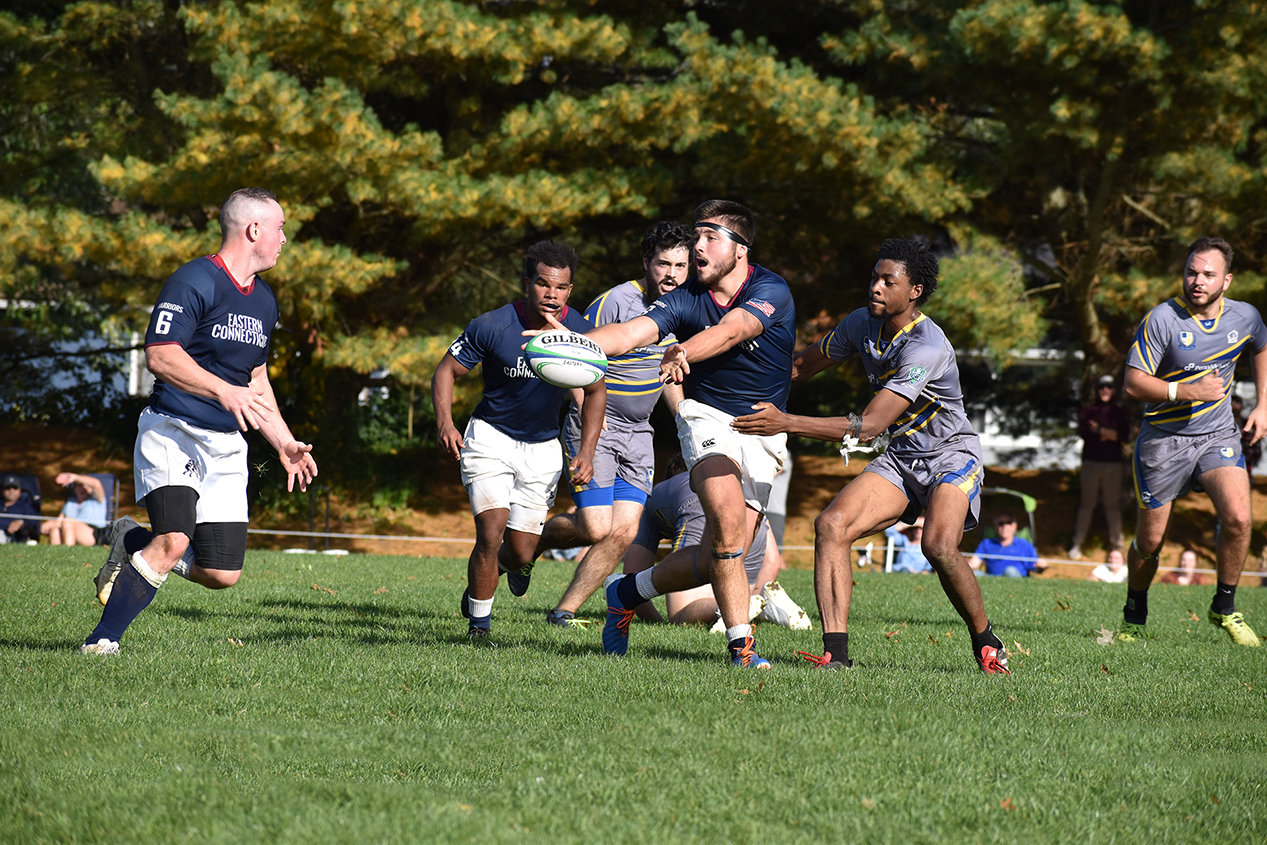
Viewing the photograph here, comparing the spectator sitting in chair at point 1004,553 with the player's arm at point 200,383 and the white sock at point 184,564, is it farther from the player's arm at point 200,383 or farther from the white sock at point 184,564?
the player's arm at point 200,383

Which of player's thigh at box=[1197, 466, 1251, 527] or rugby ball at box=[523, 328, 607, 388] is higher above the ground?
rugby ball at box=[523, 328, 607, 388]

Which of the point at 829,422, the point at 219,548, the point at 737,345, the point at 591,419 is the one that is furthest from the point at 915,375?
the point at 219,548

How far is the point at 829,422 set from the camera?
5824 mm

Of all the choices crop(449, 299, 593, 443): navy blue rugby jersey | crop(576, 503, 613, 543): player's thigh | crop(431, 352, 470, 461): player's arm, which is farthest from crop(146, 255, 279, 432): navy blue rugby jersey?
crop(576, 503, 613, 543): player's thigh

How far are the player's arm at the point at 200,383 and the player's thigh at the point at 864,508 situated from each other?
280 centimetres

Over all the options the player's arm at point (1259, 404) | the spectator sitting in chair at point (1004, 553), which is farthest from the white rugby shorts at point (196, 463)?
the spectator sitting in chair at point (1004, 553)

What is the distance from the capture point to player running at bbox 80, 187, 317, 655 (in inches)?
218

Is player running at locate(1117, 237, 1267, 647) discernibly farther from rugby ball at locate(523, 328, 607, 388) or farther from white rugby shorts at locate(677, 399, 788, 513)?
rugby ball at locate(523, 328, 607, 388)

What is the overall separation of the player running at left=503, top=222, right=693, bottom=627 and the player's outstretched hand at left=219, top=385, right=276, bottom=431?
8.79ft

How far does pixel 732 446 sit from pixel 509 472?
1610mm

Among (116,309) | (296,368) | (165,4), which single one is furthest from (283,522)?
(165,4)

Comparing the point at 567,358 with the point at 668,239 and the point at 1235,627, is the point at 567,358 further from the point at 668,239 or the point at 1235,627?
the point at 1235,627

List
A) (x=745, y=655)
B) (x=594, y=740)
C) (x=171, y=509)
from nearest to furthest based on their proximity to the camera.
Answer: (x=594, y=740) < (x=171, y=509) < (x=745, y=655)

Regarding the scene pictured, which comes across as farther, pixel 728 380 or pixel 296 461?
pixel 728 380
